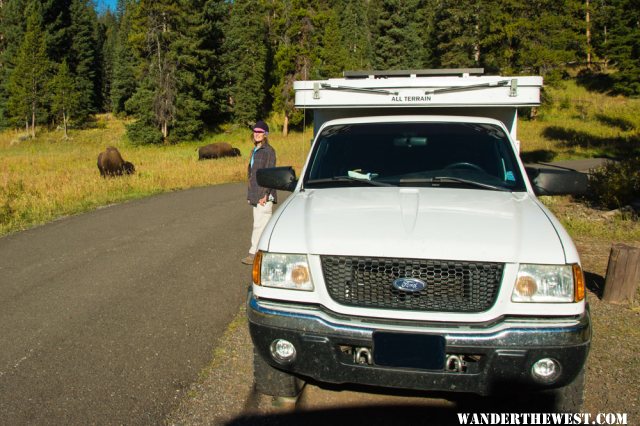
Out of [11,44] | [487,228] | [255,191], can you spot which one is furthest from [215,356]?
[11,44]

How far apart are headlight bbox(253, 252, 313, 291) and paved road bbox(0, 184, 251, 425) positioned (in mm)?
1324

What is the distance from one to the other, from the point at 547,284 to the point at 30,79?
2333 inches

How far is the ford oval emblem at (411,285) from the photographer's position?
331 centimetres

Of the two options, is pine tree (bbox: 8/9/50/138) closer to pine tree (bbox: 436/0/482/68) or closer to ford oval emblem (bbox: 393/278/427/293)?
pine tree (bbox: 436/0/482/68)

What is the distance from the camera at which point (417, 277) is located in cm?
335

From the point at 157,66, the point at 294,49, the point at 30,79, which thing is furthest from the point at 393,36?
the point at 30,79

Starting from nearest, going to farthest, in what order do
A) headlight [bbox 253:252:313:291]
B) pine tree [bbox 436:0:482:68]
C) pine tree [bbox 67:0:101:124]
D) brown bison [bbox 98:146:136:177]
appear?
headlight [bbox 253:252:313:291], brown bison [bbox 98:146:136:177], pine tree [bbox 436:0:482:68], pine tree [bbox 67:0:101:124]

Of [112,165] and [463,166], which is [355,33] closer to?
[112,165]

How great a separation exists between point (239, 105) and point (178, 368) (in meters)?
51.7

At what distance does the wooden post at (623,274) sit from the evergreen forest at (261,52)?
138 feet

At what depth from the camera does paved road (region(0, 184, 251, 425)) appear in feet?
13.9

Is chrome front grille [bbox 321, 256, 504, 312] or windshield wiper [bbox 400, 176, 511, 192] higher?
windshield wiper [bbox 400, 176, 511, 192]

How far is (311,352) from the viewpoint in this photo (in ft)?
11.1

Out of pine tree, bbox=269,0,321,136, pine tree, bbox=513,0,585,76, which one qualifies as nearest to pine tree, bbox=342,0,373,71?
pine tree, bbox=269,0,321,136
